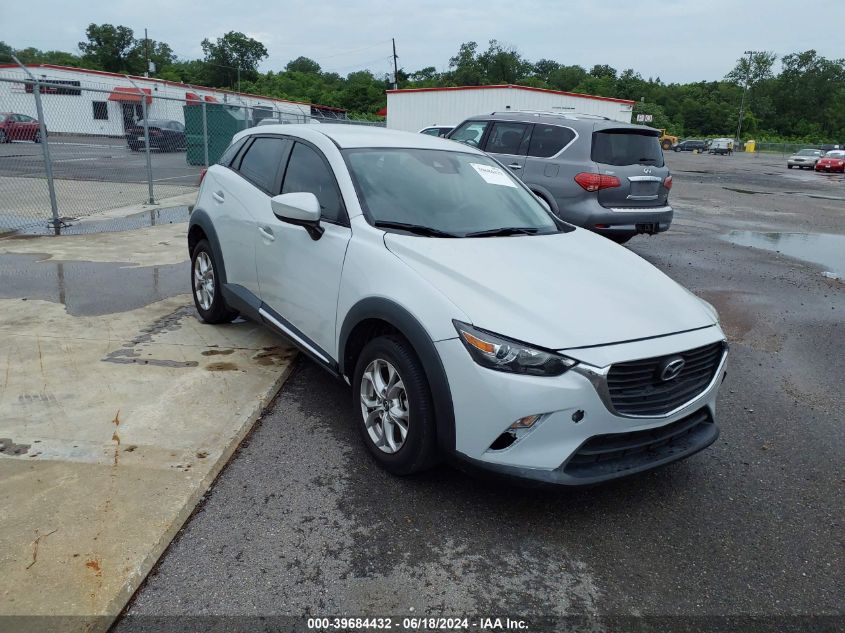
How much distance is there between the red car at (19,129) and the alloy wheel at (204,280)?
28.1 ft

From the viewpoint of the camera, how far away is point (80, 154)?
582 inches

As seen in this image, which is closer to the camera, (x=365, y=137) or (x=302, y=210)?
(x=302, y=210)

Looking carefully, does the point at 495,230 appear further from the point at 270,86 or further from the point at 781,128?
the point at 781,128

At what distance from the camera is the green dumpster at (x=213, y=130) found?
59.9 feet

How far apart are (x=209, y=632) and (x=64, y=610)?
0.54m

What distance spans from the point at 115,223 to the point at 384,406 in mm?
8865

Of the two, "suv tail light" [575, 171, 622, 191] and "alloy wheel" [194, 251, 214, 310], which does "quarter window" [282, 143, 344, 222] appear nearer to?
"alloy wheel" [194, 251, 214, 310]

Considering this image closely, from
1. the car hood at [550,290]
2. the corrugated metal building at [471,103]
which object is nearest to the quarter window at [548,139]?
the car hood at [550,290]

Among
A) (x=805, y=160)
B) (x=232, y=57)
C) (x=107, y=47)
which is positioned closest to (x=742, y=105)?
(x=805, y=160)

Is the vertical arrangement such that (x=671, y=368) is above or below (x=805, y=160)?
above

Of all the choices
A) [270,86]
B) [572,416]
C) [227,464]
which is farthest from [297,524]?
[270,86]

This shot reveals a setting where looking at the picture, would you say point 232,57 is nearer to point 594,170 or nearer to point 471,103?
point 471,103

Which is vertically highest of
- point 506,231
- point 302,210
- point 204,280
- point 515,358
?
point 302,210

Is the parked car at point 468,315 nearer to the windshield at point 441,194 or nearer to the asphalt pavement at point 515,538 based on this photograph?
the windshield at point 441,194
